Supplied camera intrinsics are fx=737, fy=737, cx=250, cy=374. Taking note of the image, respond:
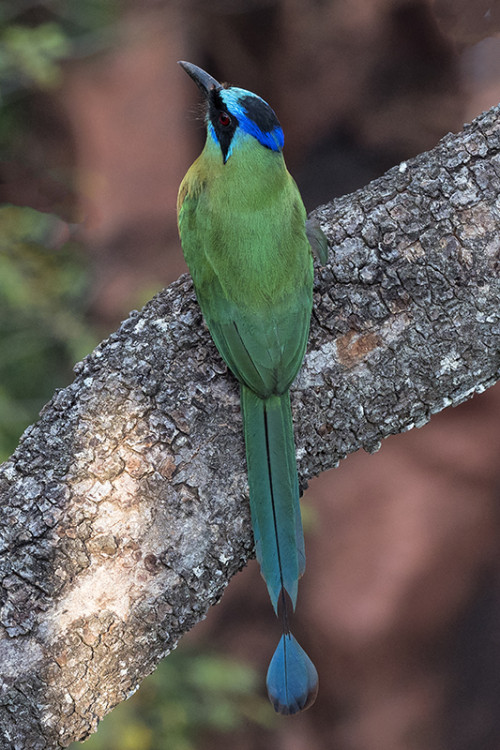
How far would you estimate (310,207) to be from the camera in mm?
3309

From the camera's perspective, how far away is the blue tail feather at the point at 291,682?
4.20ft

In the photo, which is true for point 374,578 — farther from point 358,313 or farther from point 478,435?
point 358,313

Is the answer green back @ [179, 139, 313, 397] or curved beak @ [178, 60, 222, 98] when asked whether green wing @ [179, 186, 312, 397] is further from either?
curved beak @ [178, 60, 222, 98]

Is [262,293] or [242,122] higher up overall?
[242,122]

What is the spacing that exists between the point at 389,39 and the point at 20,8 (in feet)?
5.20

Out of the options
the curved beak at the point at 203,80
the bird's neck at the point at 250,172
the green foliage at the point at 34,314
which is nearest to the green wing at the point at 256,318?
the bird's neck at the point at 250,172

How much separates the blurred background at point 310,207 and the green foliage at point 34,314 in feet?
0.04

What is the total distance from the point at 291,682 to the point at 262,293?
0.71 m

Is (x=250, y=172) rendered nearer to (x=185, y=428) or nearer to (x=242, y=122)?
(x=242, y=122)

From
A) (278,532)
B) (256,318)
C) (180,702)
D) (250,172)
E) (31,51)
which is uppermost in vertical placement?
(31,51)

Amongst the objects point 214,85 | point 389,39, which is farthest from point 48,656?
point 389,39

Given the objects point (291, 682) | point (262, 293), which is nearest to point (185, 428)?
point (262, 293)

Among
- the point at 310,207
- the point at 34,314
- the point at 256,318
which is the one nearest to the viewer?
the point at 256,318

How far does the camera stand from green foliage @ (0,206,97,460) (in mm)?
2352
